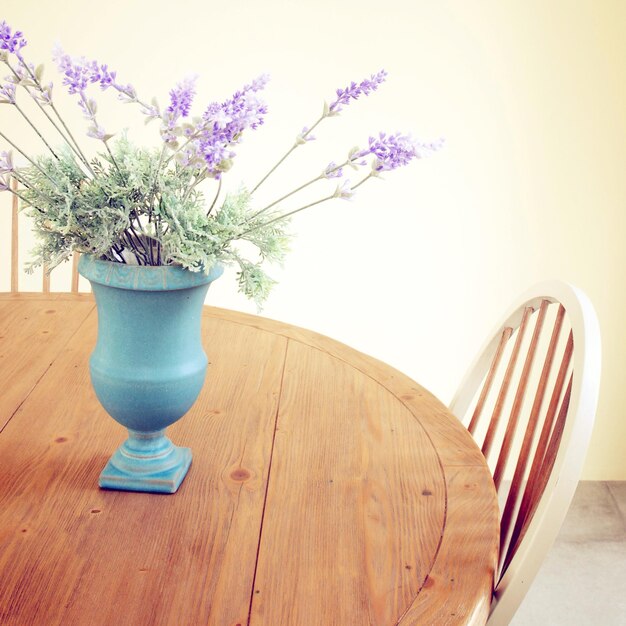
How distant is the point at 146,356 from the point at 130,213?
19 centimetres

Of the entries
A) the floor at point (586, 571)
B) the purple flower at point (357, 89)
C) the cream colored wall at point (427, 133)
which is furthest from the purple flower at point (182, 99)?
the floor at point (586, 571)

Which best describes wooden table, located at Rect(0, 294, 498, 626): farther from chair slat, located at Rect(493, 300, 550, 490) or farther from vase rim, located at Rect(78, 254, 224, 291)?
vase rim, located at Rect(78, 254, 224, 291)

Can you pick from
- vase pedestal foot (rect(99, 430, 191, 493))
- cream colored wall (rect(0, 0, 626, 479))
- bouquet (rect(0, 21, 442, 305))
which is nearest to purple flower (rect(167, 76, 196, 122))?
bouquet (rect(0, 21, 442, 305))

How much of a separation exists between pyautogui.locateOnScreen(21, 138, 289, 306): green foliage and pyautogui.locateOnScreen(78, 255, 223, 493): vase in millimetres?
30

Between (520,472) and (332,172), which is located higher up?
(332,172)

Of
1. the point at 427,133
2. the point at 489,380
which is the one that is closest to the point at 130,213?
the point at 489,380

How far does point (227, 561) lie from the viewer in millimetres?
943

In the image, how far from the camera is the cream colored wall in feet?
7.90

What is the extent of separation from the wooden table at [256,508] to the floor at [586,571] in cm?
110

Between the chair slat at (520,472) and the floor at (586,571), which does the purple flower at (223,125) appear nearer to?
the chair slat at (520,472)

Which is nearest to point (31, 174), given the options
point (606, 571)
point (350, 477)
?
point (350, 477)

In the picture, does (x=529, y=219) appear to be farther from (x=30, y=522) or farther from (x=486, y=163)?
(x=30, y=522)

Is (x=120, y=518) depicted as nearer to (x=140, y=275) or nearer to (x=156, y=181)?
(x=140, y=275)

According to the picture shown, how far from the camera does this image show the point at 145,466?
1085mm
